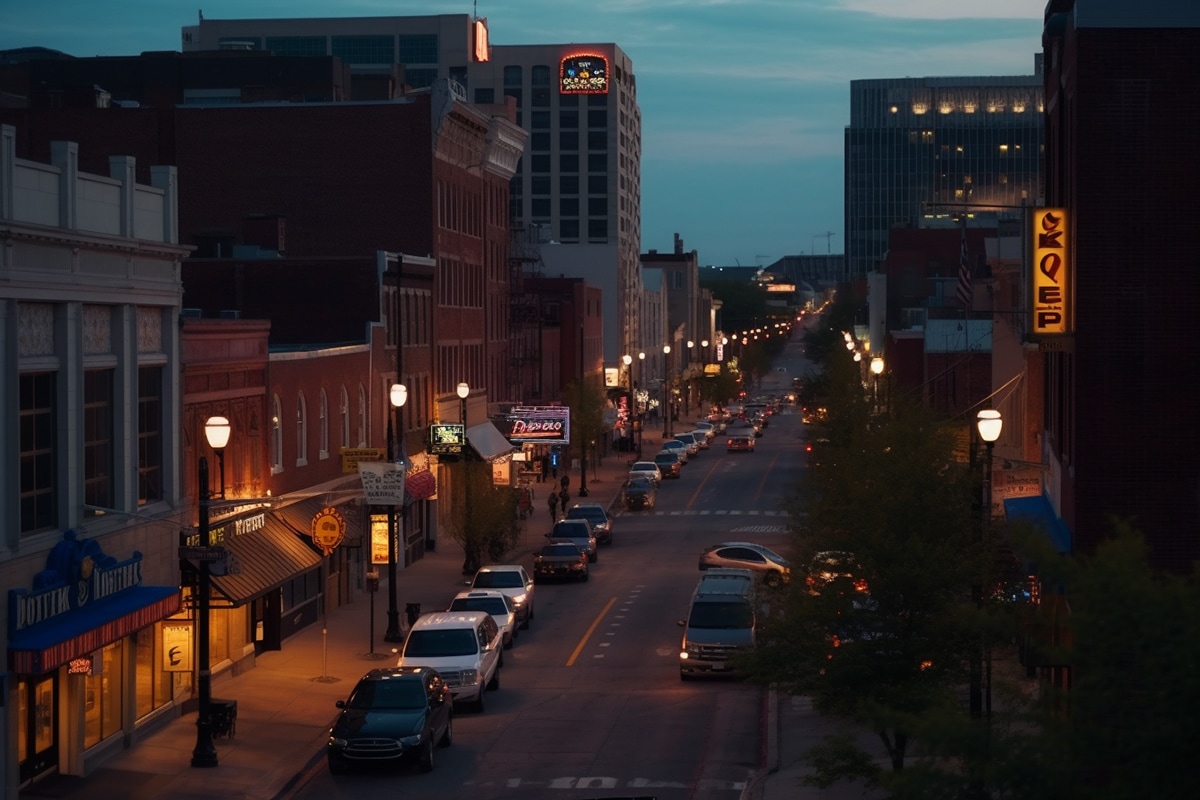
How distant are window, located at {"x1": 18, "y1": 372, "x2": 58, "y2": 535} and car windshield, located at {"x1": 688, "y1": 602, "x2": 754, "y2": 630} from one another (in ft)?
45.4

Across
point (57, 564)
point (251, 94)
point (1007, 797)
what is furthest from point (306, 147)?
point (1007, 797)

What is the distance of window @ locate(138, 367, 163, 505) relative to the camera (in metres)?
28.5

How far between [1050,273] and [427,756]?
1159 centimetres

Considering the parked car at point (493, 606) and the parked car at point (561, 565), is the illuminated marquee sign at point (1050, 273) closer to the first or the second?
the parked car at point (493, 606)

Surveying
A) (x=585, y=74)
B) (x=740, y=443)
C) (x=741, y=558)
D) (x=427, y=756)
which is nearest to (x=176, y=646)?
(x=427, y=756)

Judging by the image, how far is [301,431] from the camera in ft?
136

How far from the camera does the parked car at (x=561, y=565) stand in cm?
4919

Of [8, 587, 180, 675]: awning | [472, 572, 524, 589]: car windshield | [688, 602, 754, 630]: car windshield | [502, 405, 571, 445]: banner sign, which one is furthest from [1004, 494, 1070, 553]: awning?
[502, 405, 571, 445]: banner sign

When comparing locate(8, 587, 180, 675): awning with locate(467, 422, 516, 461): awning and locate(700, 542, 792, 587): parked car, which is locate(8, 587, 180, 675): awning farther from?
locate(467, 422, 516, 461): awning

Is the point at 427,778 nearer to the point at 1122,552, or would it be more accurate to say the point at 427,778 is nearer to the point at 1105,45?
the point at 1105,45

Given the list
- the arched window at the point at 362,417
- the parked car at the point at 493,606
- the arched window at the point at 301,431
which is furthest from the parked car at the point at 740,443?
the parked car at the point at 493,606

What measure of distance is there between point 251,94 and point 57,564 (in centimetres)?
4948

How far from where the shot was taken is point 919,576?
64.0 feet

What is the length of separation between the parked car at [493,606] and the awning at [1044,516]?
485 inches
